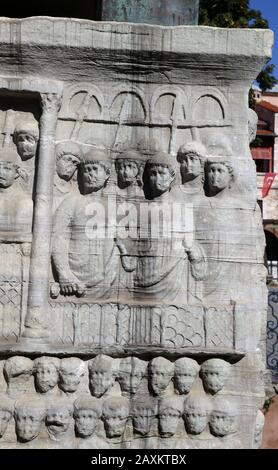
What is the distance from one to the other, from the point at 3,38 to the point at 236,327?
245 centimetres

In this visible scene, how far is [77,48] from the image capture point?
12.6 feet

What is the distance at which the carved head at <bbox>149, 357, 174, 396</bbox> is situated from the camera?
386 centimetres

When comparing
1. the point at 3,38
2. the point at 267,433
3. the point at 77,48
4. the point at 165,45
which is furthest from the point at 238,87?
the point at 267,433

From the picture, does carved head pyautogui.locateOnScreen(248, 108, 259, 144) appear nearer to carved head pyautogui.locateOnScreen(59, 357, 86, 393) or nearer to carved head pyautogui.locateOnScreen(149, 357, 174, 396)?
carved head pyautogui.locateOnScreen(149, 357, 174, 396)

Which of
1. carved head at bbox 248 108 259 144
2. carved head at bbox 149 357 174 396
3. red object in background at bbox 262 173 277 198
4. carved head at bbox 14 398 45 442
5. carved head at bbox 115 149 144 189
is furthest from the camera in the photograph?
red object in background at bbox 262 173 277 198

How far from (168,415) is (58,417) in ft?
2.34

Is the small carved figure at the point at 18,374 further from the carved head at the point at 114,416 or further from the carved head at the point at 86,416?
the carved head at the point at 114,416

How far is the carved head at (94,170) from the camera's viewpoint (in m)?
3.92

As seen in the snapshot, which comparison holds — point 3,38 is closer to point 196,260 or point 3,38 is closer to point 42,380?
point 196,260

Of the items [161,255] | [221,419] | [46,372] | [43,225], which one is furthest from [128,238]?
[221,419]

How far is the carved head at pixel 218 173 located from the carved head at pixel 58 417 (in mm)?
1745

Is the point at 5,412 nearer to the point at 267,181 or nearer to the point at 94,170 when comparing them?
the point at 94,170

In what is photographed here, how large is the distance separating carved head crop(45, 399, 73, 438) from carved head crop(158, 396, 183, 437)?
0.59 meters

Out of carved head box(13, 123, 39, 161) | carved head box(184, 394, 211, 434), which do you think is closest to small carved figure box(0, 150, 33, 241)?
carved head box(13, 123, 39, 161)
